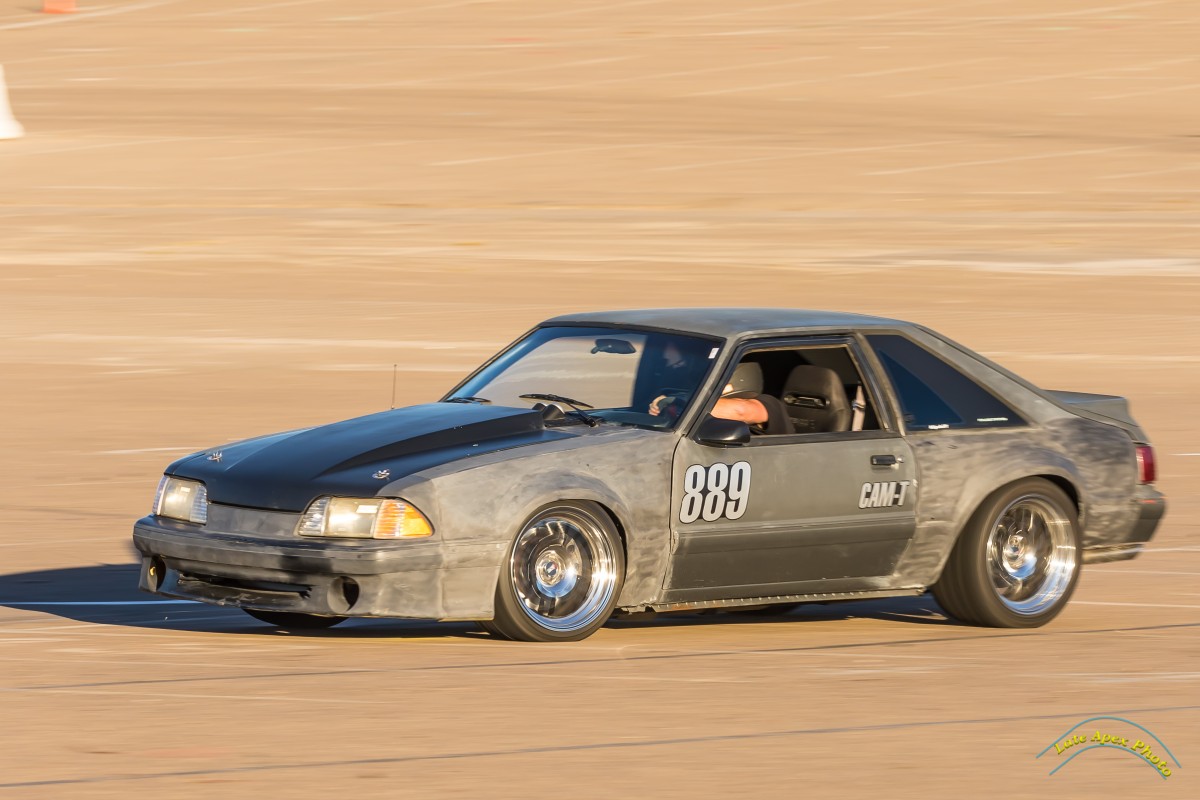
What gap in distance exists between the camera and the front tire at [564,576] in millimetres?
8711

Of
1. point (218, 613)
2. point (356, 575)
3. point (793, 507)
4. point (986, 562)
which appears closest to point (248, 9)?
point (218, 613)

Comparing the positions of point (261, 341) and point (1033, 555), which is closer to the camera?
point (1033, 555)

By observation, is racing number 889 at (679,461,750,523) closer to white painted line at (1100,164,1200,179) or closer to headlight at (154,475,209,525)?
headlight at (154,475,209,525)

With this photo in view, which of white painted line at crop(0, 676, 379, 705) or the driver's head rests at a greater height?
the driver's head

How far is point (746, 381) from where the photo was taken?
9.54m

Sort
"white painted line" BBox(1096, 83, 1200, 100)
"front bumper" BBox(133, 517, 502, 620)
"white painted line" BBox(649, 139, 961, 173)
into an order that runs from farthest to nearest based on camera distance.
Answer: "white painted line" BBox(1096, 83, 1200, 100) → "white painted line" BBox(649, 139, 961, 173) → "front bumper" BBox(133, 517, 502, 620)

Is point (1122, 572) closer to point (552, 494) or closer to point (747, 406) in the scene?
point (747, 406)

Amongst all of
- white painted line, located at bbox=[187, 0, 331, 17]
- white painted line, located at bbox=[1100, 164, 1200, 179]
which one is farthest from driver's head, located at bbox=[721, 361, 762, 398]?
white painted line, located at bbox=[187, 0, 331, 17]

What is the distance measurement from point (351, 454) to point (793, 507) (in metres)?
1.73

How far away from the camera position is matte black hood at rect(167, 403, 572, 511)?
8.56m

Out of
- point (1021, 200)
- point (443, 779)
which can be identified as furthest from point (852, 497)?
point (1021, 200)

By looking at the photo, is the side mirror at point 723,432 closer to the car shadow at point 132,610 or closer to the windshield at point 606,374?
the windshield at point 606,374

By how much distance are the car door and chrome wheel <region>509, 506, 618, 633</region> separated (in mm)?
308

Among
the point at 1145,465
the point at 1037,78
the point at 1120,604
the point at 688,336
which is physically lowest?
the point at 1120,604
